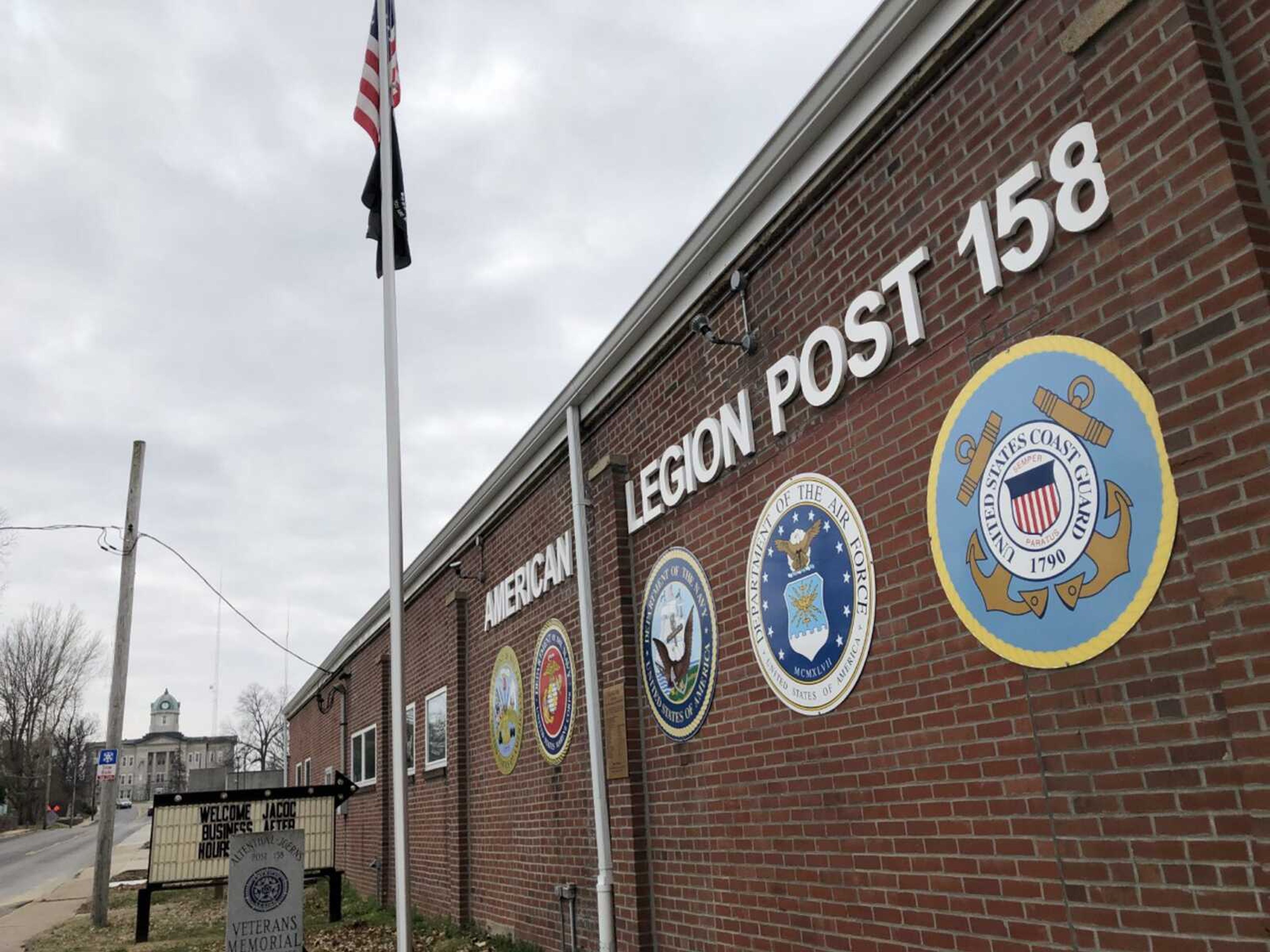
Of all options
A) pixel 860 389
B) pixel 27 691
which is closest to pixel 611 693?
pixel 860 389

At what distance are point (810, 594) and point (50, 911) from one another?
1798 centimetres

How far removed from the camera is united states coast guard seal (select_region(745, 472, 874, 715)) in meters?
5.21

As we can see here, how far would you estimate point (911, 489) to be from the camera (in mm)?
4855

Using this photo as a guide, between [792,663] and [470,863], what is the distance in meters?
7.57

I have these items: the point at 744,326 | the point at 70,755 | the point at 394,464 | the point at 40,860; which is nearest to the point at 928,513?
the point at 744,326

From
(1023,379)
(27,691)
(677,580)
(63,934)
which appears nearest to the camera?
(1023,379)

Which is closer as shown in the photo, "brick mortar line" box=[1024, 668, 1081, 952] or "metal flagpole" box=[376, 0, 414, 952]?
"brick mortar line" box=[1024, 668, 1081, 952]

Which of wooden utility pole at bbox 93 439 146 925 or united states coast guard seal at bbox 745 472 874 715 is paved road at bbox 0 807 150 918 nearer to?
wooden utility pole at bbox 93 439 146 925

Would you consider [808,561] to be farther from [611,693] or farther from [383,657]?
[383,657]

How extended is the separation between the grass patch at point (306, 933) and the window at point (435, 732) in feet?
6.39

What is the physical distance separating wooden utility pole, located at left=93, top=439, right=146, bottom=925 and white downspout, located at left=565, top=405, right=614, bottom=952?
35.6ft

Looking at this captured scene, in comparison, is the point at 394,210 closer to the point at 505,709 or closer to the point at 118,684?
the point at 505,709

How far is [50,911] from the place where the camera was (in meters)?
17.6

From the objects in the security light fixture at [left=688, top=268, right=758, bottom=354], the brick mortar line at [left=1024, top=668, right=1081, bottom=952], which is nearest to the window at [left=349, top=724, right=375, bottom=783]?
the security light fixture at [left=688, top=268, right=758, bottom=354]
